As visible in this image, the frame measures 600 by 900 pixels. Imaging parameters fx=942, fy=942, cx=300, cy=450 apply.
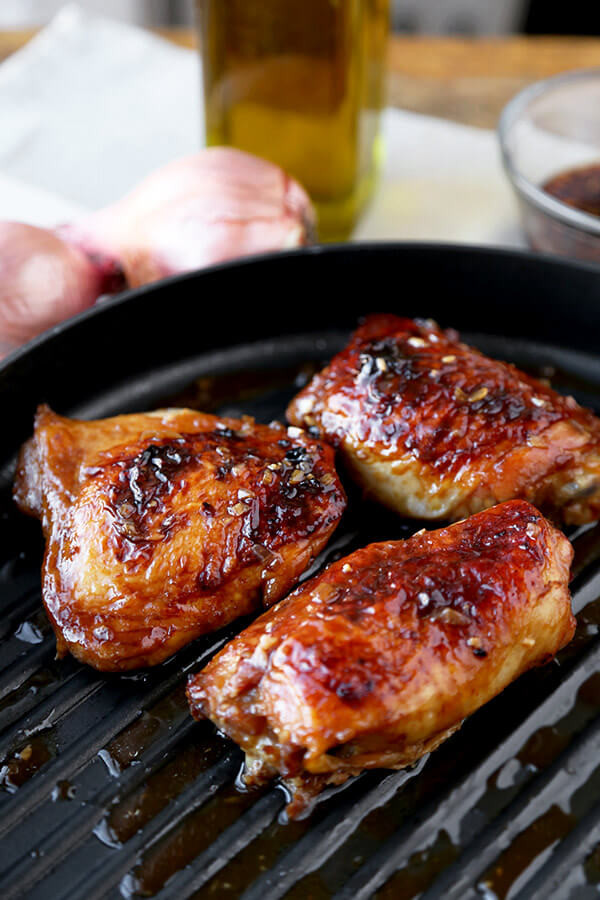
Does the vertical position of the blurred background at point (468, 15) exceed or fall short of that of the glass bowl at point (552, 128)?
it falls short

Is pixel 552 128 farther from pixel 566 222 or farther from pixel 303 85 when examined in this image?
pixel 303 85

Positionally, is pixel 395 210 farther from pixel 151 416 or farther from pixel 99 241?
pixel 151 416

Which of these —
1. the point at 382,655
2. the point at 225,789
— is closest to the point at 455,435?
the point at 382,655

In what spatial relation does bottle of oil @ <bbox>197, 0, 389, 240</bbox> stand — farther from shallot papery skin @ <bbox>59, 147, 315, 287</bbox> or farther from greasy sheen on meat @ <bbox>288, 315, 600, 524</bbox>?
greasy sheen on meat @ <bbox>288, 315, 600, 524</bbox>

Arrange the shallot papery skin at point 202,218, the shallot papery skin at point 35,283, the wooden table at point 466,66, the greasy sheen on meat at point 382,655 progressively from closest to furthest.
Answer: the greasy sheen on meat at point 382,655, the shallot papery skin at point 35,283, the shallot papery skin at point 202,218, the wooden table at point 466,66

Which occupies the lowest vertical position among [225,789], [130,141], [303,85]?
[225,789]

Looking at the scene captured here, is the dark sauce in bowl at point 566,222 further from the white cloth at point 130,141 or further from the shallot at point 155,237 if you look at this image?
the shallot at point 155,237

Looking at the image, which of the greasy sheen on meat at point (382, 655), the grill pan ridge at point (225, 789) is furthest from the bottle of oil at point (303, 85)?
the greasy sheen on meat at point (382, 655)

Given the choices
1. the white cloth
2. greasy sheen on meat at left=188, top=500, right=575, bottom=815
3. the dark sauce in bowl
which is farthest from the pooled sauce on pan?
greasy sheen on meat at left=188, top=500, right=575, bottom=815
